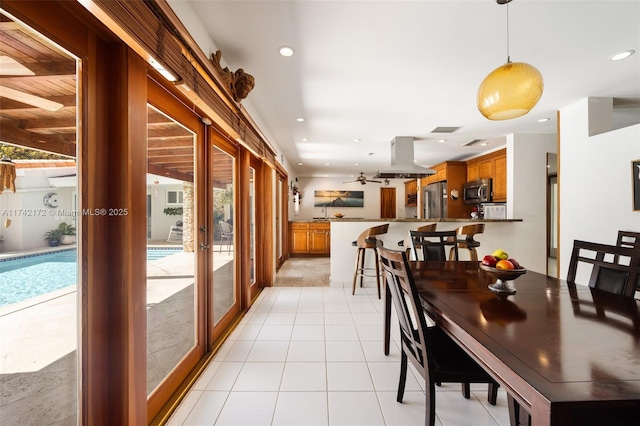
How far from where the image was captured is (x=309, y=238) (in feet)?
23.6

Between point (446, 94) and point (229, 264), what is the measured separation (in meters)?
3.10

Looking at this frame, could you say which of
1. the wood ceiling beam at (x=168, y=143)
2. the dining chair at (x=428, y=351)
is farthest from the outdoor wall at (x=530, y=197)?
the wood ceiling beam at (x=168, y=143)

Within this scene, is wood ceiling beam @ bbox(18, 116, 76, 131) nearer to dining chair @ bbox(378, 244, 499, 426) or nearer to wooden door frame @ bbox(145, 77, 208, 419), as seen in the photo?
wooden door frame @ bbox(145, 77, 208, 419)

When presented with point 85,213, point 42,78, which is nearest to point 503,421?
point 85,213

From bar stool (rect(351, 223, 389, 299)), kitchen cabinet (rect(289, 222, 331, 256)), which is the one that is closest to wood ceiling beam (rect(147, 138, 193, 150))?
bar stool (rect(351, 223, 389, 299))

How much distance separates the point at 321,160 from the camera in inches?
256

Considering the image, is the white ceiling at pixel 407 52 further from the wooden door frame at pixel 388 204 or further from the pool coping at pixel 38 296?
the wooden door frame at pixel 388 204

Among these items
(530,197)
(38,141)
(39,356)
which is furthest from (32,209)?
(530,197)

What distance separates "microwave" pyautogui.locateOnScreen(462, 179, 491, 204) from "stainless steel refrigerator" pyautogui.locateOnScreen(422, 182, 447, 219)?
42 centimetres

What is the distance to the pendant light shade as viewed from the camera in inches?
54.2

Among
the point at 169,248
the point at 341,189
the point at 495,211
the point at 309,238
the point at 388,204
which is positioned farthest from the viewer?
the point at 388,204

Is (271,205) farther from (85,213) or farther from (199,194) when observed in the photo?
(85,213)

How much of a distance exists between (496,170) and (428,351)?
5046 mm

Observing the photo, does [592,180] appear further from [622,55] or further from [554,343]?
[554,343]
